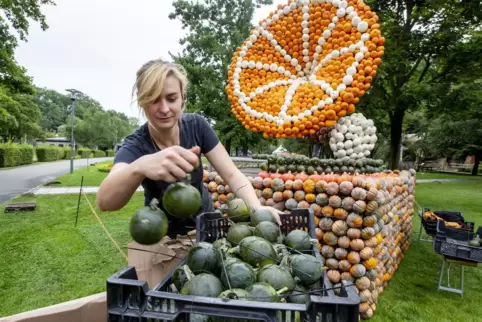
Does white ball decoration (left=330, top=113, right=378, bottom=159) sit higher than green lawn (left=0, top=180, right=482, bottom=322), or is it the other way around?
white ball decoration (left=330, top=113, right=378, bottom=159)

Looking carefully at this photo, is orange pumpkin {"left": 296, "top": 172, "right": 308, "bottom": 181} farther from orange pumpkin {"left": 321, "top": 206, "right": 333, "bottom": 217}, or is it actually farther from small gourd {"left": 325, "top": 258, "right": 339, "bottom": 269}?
small gourd {"left": 325, "top": 258, "right": 339, "bottom": 269}

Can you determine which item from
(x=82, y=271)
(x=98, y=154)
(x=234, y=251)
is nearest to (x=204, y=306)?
(x=234, y=251)

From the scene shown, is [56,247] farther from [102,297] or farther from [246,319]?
[246,319]

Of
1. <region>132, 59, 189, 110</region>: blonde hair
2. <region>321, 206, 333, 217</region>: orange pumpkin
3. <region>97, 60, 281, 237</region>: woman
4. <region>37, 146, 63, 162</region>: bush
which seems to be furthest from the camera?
<region>37, 146, 63, 162</region>: bush

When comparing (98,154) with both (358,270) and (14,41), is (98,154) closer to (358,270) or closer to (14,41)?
(14,41)

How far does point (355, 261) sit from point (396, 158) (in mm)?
9806

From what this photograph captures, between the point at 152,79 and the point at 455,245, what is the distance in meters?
4.33

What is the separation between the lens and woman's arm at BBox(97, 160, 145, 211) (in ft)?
4.44

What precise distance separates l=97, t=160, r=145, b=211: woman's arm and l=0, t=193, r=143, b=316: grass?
316cm

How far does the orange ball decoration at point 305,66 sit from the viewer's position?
16.0ft

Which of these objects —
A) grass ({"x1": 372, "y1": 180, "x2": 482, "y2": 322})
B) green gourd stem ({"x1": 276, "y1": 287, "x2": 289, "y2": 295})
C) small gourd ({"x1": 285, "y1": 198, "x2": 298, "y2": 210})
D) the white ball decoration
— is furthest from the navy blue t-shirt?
the white ball decoration

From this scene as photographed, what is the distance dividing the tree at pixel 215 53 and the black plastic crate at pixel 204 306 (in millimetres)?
16178

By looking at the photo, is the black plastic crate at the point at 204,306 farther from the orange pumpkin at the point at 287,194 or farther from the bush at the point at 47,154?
the bush at the point at 47,154

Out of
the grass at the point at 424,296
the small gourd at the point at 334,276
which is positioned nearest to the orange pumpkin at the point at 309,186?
the small gourd at the point at 334,276
